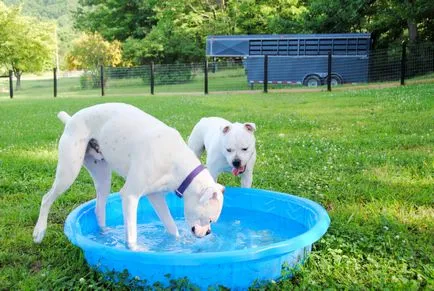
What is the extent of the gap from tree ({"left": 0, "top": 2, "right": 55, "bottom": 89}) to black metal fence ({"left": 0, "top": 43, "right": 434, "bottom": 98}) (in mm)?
6522

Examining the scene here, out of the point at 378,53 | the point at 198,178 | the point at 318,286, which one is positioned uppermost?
the point at 378,53

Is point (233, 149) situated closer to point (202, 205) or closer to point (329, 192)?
point (329, 192)

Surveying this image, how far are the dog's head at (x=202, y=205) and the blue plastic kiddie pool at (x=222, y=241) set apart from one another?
21cm

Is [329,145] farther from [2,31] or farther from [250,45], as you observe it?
[2,31]

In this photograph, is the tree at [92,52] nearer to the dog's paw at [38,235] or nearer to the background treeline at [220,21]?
the background treeline at [220,21]

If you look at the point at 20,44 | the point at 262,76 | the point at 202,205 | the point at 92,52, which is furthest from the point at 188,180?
the point at 20,44

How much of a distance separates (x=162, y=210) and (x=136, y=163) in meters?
0.78

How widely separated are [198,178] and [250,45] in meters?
25.7

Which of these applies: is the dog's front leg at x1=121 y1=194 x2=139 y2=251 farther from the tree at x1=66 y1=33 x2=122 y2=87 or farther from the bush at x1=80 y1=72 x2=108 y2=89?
the tree at x1=66 y1=33 x2=122 y2=87

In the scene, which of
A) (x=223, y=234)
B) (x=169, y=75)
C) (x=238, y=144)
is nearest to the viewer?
(x=223, y=234)

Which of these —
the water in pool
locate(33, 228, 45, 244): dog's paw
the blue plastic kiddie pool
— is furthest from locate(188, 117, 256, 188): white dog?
locate(33, 228, 45, 244): dog's paw

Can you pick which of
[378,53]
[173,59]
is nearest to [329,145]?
[378,53]

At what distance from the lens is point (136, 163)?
390cm

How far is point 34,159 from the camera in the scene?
7.55 m
